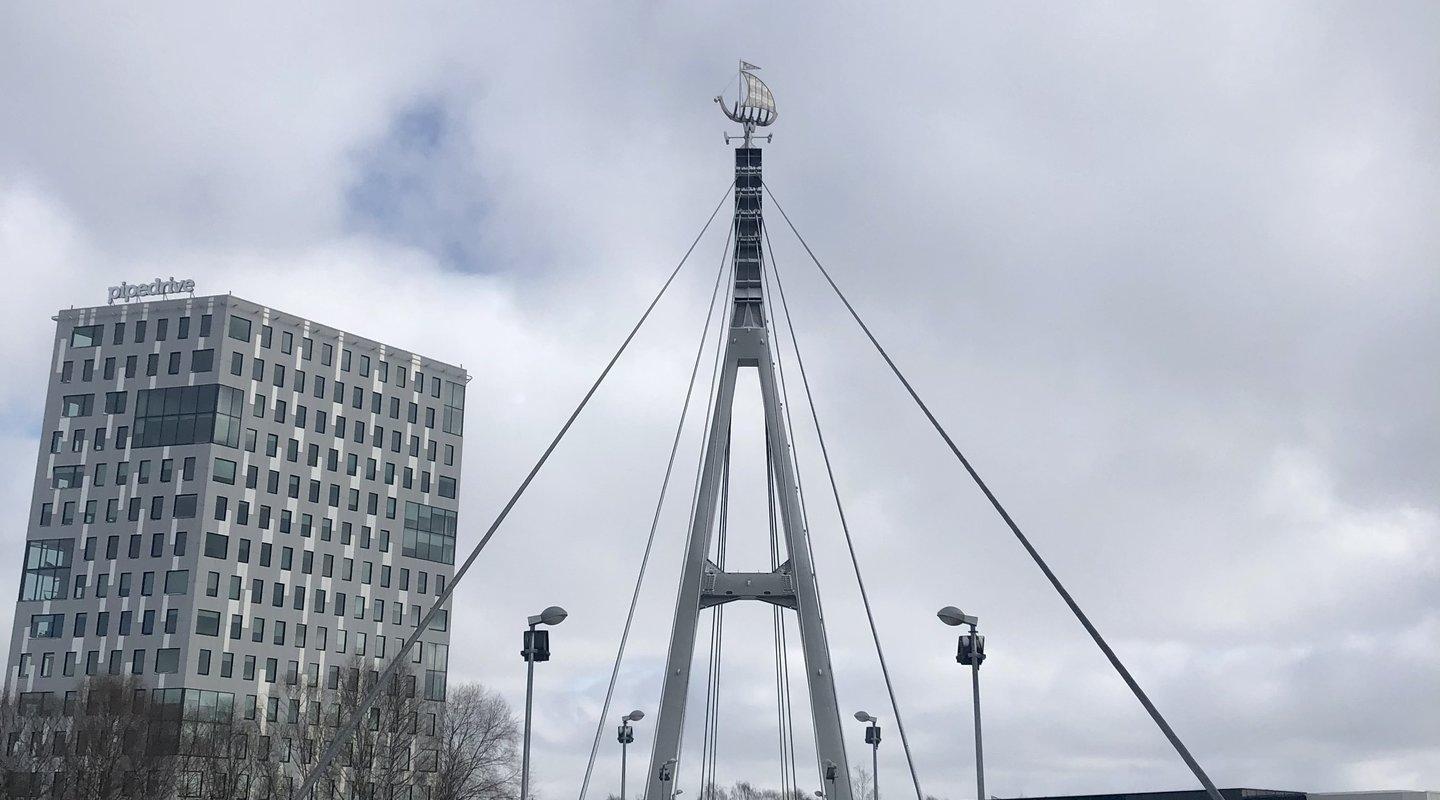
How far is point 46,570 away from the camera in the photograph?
4008 inches

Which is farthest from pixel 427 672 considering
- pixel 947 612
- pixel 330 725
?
pixel 947 612

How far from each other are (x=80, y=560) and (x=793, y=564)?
74544 mm

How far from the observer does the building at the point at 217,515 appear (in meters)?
98.9

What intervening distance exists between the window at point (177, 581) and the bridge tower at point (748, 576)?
208 ft

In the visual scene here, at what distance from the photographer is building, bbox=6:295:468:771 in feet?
325

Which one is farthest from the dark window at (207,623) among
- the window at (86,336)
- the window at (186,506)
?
the window at (86,336)

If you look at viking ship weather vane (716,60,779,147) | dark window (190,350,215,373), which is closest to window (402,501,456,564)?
dark window (190,350,215,373)

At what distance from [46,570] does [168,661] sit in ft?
42.3

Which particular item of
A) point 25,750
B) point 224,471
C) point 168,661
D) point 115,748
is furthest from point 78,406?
point 115,748

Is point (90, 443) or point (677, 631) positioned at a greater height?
point (90, 443)

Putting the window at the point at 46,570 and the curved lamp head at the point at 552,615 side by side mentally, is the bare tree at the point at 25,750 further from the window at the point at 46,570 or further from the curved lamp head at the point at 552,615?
the curved lamp head at the point at 552,615

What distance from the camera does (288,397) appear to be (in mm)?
108250

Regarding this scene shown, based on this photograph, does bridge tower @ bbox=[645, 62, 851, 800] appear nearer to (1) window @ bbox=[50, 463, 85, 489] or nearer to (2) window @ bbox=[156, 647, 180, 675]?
(2) window @ bbox=[156, 647, 180, 675]

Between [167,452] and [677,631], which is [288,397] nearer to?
[167,452]
